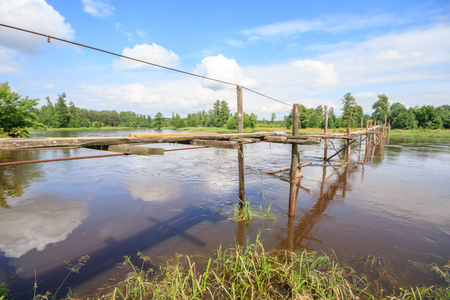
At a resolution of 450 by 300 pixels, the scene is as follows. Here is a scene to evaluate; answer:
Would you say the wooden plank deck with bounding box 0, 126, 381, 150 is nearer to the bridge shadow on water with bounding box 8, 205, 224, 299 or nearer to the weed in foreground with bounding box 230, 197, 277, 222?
the weed in foreground with bounding box 230, 197, 277, 222

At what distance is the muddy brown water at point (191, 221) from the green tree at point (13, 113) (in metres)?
11.5

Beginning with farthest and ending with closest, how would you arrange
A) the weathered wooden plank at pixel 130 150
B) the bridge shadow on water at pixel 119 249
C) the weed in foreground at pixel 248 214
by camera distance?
the weed in foreground at pixel 248 214
the bridge shadow on water at pixel 119 249
the weathered wooden plank at pixel 130 150

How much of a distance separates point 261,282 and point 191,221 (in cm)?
379

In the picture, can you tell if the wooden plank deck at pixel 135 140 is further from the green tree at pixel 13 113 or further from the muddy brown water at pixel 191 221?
the green tree at pixel 13 113

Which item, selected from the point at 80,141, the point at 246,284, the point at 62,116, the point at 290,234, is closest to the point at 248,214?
the point at 290,234

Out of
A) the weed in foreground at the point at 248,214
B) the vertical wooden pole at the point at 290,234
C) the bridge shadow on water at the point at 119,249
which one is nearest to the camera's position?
the bridge shadow on water at the point at 119,249

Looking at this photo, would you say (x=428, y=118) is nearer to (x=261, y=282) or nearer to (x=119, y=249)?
(x=261, y=282)

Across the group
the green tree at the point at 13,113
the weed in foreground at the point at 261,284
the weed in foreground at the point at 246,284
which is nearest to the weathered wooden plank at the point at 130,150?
the weed in foreground at the point at 246,284

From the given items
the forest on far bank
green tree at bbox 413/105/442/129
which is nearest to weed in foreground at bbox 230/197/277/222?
the forest on far bank

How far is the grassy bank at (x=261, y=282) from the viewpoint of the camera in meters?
3.75

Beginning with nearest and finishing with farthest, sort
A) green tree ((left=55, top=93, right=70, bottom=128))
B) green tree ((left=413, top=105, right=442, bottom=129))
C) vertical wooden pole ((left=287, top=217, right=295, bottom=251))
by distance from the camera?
vertical wooden pole ((left=287, top=217, right=295, bottom=251)) < green tree ((left=413, top=105, right=442, bottom=129)) < green tree ((left=55, top=93, right=70, bottom=128))

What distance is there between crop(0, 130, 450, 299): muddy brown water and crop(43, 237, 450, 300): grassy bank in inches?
14.2

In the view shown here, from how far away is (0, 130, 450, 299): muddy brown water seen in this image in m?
5.29

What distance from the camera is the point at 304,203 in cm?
916
